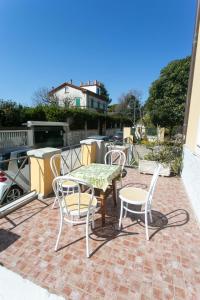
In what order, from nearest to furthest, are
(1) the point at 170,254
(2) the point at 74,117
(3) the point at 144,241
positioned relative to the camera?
(1) the point at 170,254 < (3) the point at 144,241 < (2) the point at 74,117

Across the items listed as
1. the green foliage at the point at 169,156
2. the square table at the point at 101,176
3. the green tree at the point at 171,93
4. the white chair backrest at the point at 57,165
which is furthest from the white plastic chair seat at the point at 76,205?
the green tree at the point at 171,93

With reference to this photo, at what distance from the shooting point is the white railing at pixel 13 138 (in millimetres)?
9798

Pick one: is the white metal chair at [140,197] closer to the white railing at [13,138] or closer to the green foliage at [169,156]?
the green foliage at [169,156]

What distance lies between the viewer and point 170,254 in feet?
6.48

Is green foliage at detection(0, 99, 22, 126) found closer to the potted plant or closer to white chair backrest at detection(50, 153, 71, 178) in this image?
white chair backrest at detection(50, 153, 71, 178)

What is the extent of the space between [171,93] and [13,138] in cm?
1133

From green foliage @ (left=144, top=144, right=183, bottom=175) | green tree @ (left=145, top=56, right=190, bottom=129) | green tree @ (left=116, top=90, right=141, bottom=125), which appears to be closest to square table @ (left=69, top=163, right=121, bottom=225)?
green foliage @ (left=144, top=144, right=183, bottom=175)

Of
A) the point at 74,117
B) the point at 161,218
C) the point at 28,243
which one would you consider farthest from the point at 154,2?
the point at 74,117

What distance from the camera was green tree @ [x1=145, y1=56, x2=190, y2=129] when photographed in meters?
11.2

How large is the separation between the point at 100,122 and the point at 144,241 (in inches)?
759

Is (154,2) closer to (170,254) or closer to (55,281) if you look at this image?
(170,254)

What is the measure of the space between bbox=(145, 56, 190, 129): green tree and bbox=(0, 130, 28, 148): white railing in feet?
31.6

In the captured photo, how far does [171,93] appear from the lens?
11.6 meters

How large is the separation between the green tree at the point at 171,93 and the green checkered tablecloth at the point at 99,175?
34.0ft
